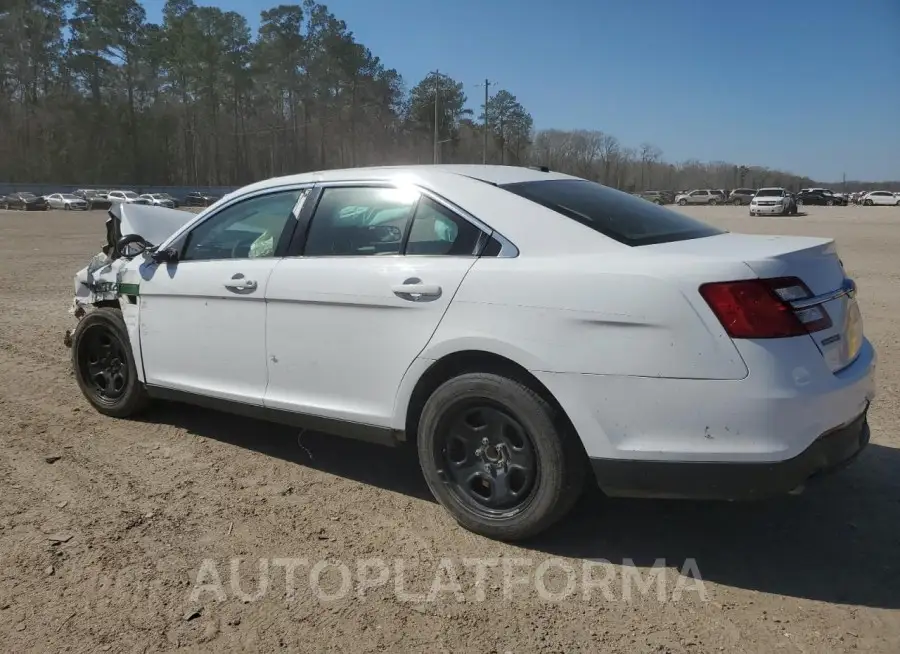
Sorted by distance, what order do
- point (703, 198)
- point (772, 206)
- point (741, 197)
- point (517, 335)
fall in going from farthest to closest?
point (703, 198) → point (741, 197) → point (772, 206) → point (517, 335)

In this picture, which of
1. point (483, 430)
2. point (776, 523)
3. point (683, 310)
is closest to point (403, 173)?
point (483, 430)

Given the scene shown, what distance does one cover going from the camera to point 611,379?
2.81 m

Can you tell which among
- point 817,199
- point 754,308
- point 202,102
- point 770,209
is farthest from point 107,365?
point 202,102

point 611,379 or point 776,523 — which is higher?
point 611,379

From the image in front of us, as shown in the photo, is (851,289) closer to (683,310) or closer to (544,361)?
(683,310)

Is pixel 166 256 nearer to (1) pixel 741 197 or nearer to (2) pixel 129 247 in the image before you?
(2) pixel 129 247

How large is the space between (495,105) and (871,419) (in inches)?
3387

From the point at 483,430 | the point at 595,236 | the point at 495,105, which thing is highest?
the point at 495,105

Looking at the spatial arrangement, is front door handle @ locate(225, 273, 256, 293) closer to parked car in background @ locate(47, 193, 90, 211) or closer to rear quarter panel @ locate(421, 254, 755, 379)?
rear quarter panel @ locate(421, 254, 755, 379)

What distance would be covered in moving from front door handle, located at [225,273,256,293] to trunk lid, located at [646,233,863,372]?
6.89 feet

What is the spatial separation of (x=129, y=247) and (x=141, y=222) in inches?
35.6

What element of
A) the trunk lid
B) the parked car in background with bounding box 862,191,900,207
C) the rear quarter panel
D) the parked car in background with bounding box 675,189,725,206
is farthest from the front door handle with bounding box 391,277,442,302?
the parked car in background with bounding box 675,189,725,206

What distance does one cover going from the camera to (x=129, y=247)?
5051 millimetres

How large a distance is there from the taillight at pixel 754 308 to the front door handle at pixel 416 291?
45.3 inches
